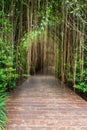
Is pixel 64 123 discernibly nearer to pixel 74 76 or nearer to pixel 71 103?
pixel 71 103

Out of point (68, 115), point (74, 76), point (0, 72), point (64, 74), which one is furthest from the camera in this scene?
point (64, 74)

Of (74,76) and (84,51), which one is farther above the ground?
(84,51)

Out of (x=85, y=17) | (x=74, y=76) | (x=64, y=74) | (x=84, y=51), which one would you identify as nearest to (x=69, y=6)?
(x=85, y=17)

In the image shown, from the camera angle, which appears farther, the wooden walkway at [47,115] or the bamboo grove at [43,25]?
the bamboo grove at [43,25]

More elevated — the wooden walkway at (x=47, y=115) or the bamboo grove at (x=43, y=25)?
the bamboo grove at (x=43, y=25)

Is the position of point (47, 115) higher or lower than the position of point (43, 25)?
lower

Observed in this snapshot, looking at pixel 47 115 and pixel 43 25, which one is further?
pixel 43 25

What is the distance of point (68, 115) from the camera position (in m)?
3.77

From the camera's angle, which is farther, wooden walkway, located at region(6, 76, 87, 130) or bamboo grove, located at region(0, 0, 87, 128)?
bamboo grove, located at region(0, 0, 87, 128)

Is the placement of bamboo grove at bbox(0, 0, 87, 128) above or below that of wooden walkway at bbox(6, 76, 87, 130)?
above

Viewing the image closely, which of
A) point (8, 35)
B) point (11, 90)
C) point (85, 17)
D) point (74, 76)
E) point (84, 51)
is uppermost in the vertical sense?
point (85, 17)

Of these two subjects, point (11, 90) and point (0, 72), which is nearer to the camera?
point (0, 72)

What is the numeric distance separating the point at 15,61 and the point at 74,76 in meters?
1.99

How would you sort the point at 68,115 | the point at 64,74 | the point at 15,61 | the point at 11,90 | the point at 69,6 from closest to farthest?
the point at 68,115 → the point at 69,6 → the point at 11,90 → the point at 15,61 → the point at 64,74
